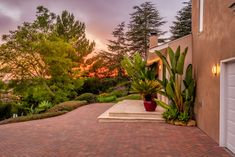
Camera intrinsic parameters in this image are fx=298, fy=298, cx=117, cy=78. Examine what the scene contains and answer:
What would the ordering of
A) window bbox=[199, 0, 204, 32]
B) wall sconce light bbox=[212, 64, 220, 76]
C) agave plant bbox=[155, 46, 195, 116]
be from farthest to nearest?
agave plant bbox=[155, 46, 195, 116]
window bbox=[199, 0, 204, 32]
wall sconce light bbox=[212, 64, 220, 76]

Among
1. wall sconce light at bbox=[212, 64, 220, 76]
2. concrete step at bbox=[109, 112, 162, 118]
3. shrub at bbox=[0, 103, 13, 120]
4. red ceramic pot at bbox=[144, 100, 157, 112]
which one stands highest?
wall sconce light at bbox=[212, 64, 220, 76]

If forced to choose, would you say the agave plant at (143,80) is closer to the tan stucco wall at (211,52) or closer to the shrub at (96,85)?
the tan stucco wall at (211,52)

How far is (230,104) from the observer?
24.2ft

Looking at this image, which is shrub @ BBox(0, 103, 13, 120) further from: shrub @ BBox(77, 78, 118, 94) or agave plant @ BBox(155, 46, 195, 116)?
agave plant @ BBox(155, 46, 195, 116)

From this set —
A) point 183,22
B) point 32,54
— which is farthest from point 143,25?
point 32,54

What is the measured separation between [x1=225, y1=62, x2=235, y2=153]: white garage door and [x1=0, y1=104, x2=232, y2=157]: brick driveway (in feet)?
1.10

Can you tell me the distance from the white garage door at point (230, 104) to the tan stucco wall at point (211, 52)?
0.39 meters

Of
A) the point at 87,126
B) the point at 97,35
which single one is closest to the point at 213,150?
the point at 87,126

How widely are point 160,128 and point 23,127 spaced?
5.11m

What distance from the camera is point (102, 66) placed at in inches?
1463

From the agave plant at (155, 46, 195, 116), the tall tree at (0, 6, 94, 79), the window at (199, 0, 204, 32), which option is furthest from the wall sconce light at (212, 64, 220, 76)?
the tall tree at (0, 6, 94, 79)

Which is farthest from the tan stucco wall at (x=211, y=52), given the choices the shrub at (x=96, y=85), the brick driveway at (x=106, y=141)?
the shrub at (x=96, y=85)

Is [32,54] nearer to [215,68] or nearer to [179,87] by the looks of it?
[179,87]

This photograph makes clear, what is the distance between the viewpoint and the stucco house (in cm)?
725
